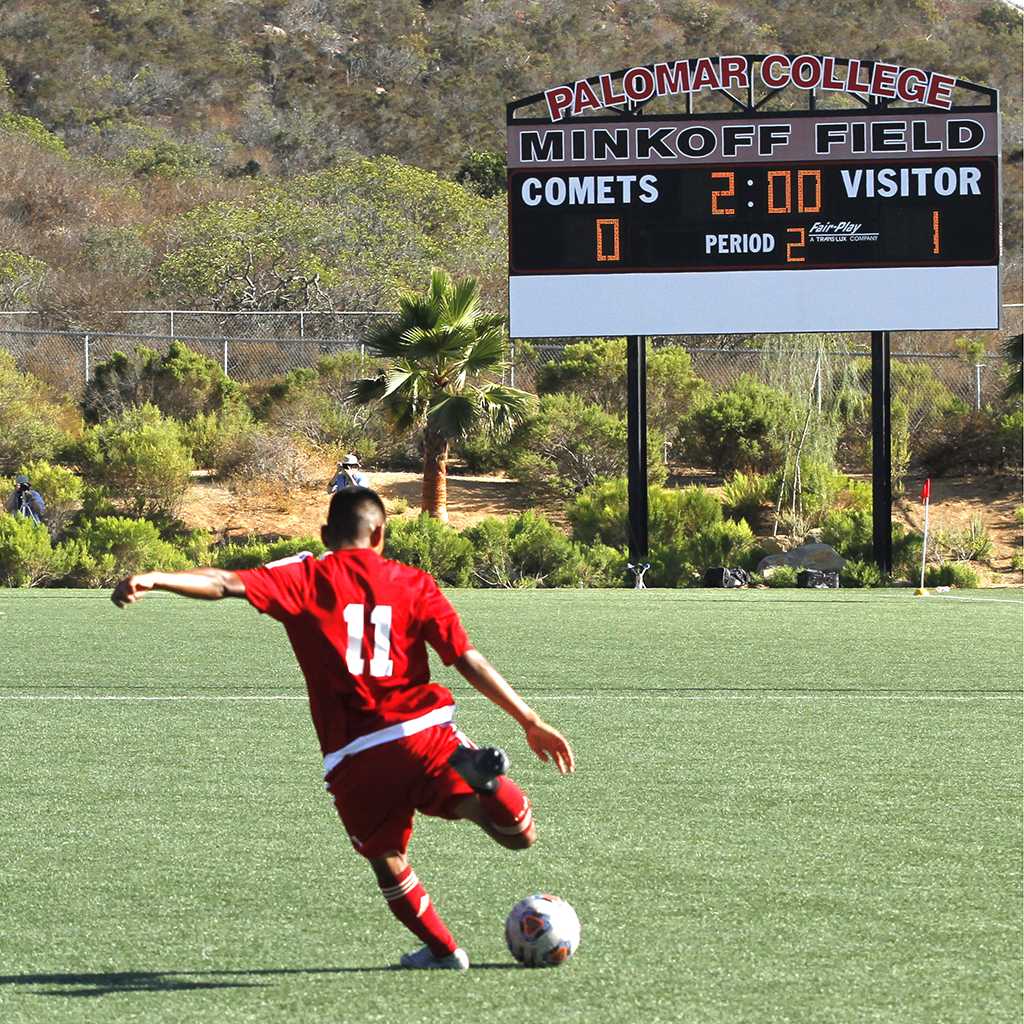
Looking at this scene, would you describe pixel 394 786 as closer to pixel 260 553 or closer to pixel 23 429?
pixel 260 553

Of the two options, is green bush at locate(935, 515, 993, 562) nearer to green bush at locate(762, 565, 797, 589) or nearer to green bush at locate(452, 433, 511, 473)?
green bush at locate(762, 565, 797, 589)

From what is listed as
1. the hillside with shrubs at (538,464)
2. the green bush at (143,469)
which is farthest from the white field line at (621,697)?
the green bush at (143,469)

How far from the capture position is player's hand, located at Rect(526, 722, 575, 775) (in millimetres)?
4855

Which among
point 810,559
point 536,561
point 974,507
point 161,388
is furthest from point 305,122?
point 810,559

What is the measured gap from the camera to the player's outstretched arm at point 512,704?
4789mm

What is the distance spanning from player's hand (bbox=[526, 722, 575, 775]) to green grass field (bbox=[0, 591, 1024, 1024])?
25.5 inches

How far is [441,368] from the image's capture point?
84.0 ft

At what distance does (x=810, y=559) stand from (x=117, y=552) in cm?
984

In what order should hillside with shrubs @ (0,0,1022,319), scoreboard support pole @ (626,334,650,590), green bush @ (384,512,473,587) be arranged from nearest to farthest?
green bush @ (384,512,473,587)
scoreboard support pole @ (626,334,650,590)
hillside with shrubs @ (0,0,1022,319)

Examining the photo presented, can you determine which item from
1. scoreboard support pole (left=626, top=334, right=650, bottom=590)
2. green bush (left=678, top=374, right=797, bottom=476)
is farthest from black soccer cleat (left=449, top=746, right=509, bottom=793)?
green bush (left=678, top=374, right=797, bottom=476)

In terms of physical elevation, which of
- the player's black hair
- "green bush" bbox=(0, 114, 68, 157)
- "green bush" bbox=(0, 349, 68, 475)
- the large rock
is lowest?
the large rock

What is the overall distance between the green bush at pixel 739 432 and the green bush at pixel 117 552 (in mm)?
10896

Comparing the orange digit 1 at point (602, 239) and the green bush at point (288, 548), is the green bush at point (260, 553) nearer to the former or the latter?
the green bush at point (288, 548)

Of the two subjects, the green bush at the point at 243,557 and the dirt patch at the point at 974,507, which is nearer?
the green bush at the point at 243,557
